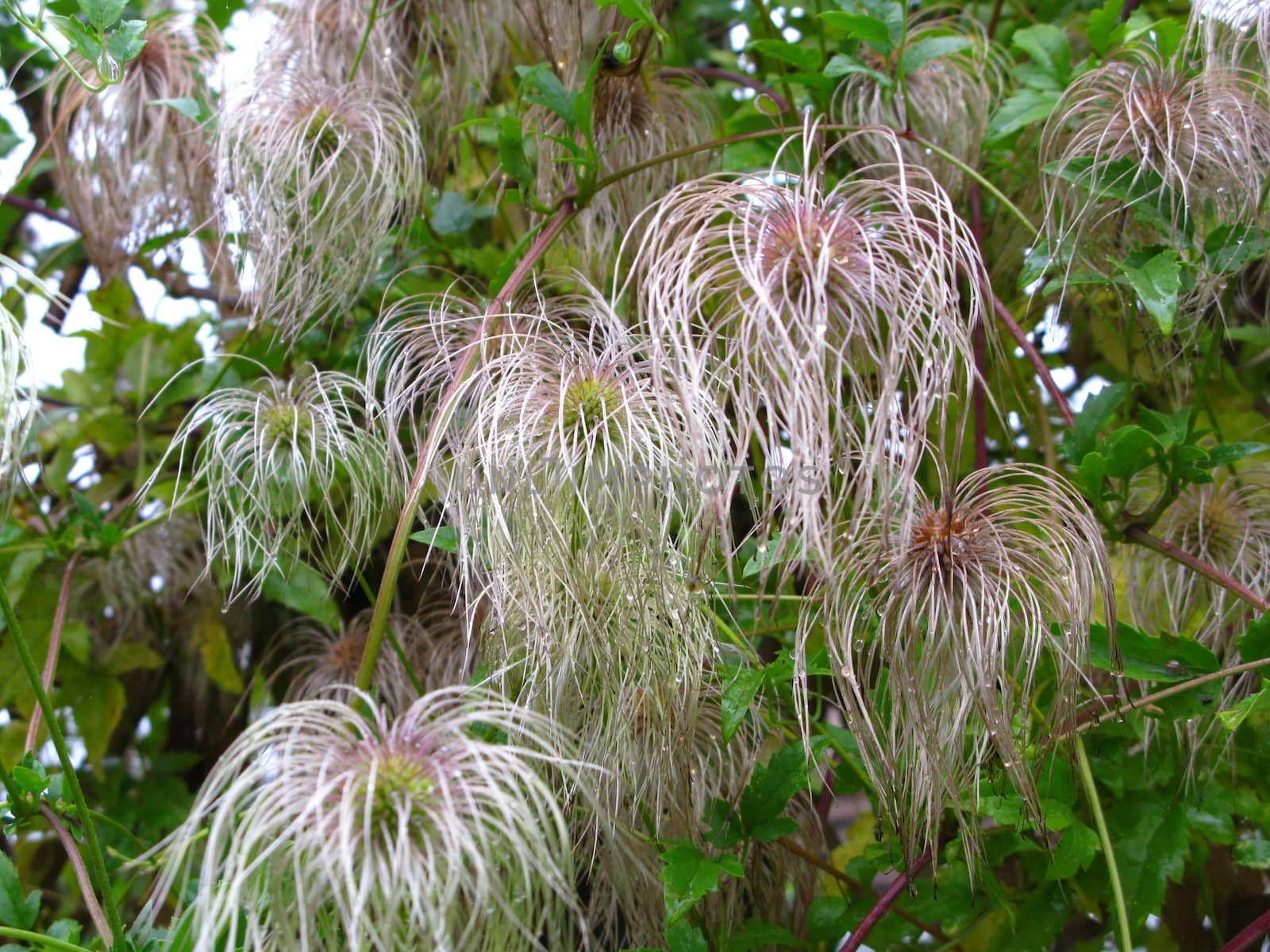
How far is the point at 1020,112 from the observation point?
1056 mm

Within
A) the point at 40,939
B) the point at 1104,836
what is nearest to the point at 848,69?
the point at 1104,836

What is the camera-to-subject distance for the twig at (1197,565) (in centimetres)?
86

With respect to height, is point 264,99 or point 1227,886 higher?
point 264,99

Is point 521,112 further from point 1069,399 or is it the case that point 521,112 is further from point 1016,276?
point 1069,399

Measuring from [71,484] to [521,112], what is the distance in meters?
0.79

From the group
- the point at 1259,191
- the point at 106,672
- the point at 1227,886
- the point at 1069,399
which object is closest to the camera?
the point at 1259,191

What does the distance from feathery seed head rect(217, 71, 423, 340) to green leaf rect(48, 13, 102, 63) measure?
0.25 meters

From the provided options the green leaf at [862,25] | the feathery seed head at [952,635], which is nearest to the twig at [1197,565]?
the feathery seed head at [952,635]

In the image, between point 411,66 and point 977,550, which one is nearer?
point 977,550

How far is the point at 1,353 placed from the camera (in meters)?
0.72

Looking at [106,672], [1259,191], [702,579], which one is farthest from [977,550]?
[106,672]

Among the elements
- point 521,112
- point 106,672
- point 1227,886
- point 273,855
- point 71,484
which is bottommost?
point 1227,886

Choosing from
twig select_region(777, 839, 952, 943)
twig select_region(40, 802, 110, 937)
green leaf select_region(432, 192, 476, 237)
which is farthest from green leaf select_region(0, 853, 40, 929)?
green leaf select_region(432, 192, 476, 237)

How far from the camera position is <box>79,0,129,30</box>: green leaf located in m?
0.77
